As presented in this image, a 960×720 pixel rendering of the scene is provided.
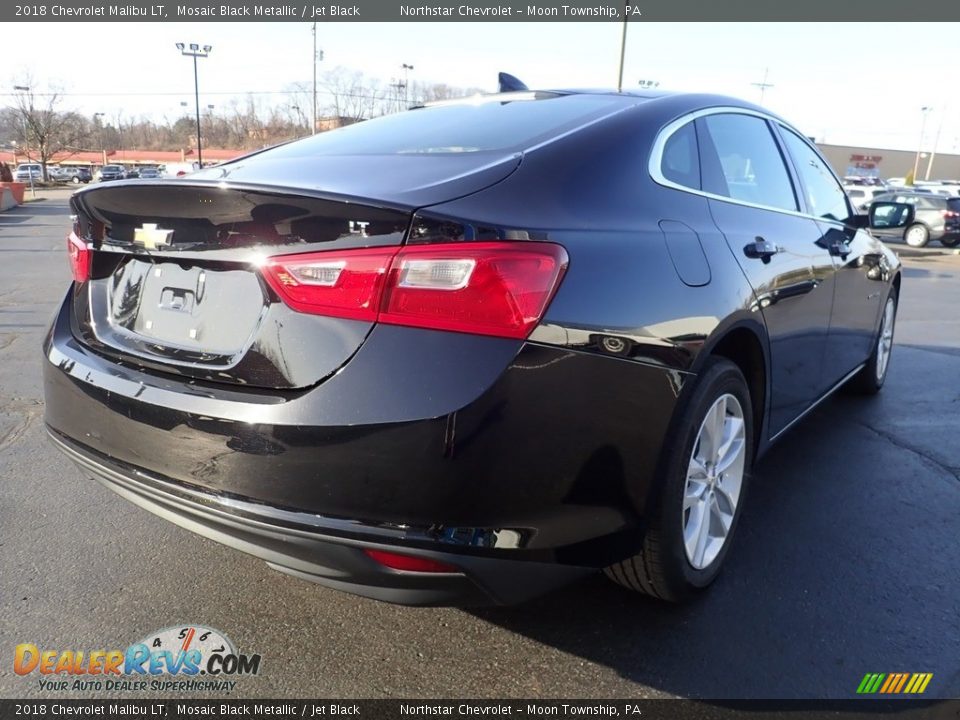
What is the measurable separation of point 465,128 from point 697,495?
146 cm

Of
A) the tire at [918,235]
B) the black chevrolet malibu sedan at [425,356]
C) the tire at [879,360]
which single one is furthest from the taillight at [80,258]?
the tire at [918,235]

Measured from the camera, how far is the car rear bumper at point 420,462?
1682 mm

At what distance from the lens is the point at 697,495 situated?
7.86ft

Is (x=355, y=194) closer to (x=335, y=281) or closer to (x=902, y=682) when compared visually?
(x=335, y=281)

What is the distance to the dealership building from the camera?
96.5m

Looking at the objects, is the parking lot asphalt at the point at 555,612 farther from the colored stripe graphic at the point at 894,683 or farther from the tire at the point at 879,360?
the tire at the point at 879,360

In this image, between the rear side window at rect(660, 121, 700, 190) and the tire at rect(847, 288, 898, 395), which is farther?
the tire at rect(847, 288, 898, 395)

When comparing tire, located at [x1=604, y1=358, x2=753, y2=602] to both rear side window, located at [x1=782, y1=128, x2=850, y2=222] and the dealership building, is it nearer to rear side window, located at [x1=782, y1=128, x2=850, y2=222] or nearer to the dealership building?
rear side window, located at [x1=782, y1=128, x2=850, y2=222]

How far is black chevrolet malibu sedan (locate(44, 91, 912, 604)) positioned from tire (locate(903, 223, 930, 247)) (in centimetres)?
2199

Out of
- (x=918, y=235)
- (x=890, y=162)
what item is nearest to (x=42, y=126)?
(x=918, y=235)

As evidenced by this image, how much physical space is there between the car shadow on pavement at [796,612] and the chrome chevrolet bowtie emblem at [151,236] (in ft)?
4.85

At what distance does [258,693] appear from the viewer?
2055 mm

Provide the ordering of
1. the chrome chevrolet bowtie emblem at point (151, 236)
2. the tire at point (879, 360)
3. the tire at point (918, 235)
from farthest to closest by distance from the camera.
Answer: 1. the tire at point (918, 235)
2. the tire at point (879, 360)
3. the chrome chevrolet bowtie emblem at point (151, 236)

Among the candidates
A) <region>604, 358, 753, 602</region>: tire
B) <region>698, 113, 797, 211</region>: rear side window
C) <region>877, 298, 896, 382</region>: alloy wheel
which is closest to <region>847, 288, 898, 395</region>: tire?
<region>877, 298, 896, 382</region>: alloy wheel
